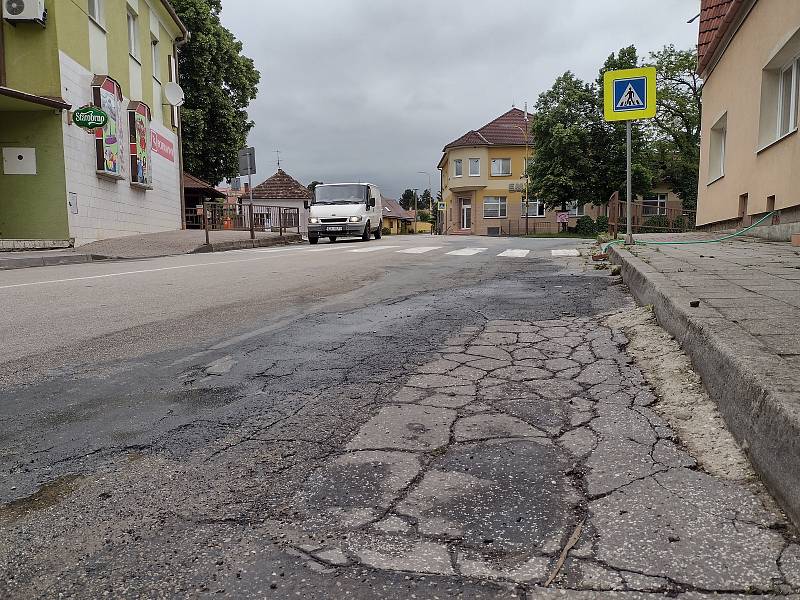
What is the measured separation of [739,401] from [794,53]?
402 inches

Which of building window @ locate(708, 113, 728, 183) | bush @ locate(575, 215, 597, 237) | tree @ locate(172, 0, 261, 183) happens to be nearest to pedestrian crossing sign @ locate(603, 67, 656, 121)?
building window @ locate(708, 113, 728, 183)

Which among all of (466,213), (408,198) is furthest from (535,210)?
(408,198)

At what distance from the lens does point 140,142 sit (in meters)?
20.4

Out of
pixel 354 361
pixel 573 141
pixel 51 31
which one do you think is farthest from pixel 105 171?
pixel 573 141

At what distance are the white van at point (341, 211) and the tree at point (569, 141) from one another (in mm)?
18577

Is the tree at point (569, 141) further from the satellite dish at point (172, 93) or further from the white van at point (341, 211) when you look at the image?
the satellite dish at point (172, 93)

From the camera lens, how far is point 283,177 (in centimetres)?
6369

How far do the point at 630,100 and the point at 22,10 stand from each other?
13865 millimetres

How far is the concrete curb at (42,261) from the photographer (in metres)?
11.8

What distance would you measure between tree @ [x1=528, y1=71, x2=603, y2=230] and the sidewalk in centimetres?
2213

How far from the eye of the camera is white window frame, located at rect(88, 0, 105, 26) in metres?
17.5

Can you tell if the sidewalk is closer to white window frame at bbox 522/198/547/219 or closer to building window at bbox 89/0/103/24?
building window at bbox 89/0/103/24

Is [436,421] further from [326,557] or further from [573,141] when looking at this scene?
[573,141]

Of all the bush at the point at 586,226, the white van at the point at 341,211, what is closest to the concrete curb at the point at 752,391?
the white van at the point at 341,211
